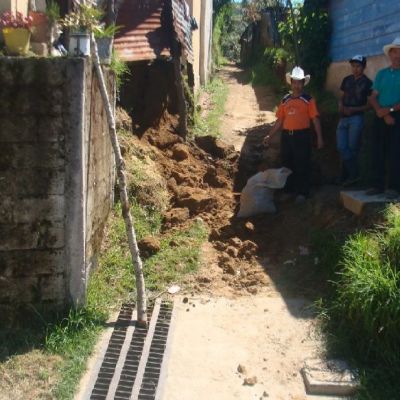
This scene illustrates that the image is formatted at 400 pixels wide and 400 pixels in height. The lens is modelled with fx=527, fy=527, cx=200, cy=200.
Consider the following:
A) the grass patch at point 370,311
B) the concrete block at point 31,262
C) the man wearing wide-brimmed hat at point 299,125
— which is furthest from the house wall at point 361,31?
the concrete block at point 31,262

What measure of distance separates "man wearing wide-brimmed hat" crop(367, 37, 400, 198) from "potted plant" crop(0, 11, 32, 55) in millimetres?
3499

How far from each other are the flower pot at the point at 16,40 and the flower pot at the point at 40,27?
1.25ft

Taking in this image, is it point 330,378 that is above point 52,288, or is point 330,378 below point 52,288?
below

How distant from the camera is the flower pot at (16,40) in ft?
14.6

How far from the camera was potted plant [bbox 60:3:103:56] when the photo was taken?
449 centimetres

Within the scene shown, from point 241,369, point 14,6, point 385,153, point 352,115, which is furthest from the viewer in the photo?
point 352,115

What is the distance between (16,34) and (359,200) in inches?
141

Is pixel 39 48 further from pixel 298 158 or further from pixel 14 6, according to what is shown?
pixel 298 158

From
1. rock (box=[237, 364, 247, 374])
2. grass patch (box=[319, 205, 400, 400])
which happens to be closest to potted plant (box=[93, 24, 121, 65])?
grass patch (box=[319, 205, 400, 400])

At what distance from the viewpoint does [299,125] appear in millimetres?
6422

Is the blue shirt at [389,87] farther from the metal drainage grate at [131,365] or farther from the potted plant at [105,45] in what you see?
the metal drainage grate at [131,365]

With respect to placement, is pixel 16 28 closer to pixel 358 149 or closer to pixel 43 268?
pixel 43 268

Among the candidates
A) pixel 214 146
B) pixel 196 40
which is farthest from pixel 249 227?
pixel 196 40

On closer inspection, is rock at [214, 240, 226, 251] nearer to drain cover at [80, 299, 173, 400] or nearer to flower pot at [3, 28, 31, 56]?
drain cover at [80, 299, 173, 400]
